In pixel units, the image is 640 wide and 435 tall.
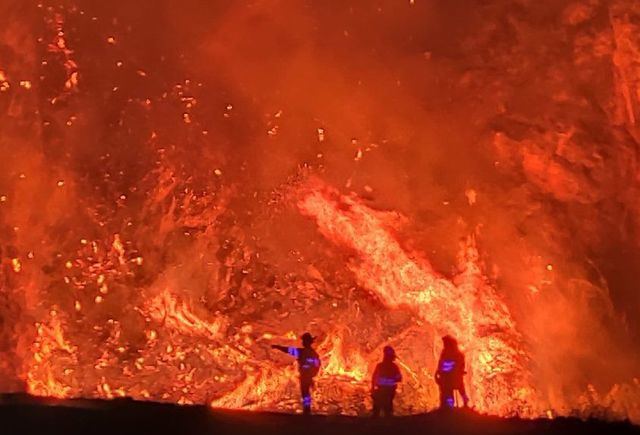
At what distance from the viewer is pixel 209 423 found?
3.87 metres

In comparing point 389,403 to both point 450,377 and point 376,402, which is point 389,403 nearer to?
point 376,402

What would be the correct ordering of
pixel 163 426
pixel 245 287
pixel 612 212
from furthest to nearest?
pixel 245 287, pixel 612 212, pixel 163 426

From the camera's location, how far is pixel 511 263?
15.8 feet

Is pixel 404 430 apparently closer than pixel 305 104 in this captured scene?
Yes

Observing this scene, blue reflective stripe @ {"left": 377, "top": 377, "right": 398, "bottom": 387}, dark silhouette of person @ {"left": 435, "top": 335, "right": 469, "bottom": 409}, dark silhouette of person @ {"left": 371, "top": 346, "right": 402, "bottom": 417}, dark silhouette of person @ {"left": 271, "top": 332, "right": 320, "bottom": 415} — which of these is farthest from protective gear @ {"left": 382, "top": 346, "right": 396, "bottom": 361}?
dark silhouette of person @ {"left": 271, "top": 332, "right": 320, "bottom": 415}

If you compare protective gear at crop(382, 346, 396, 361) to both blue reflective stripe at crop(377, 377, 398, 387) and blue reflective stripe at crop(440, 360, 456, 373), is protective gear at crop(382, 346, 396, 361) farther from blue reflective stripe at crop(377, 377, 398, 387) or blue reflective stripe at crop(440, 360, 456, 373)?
blue reflective stripe at crop(440, 360, 456, 373)

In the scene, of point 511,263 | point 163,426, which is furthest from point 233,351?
point 511,263

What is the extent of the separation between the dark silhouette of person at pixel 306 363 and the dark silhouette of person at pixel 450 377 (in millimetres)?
746

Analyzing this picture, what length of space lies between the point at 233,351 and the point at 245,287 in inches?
16.2

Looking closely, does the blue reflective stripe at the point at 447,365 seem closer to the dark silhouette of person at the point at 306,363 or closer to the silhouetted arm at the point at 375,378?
the silhouetted arm at the point at 375,378

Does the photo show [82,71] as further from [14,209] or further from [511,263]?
[511,263]

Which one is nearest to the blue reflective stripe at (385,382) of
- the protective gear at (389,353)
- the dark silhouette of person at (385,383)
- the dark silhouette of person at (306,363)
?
the dark silhouette of person at (385,383)

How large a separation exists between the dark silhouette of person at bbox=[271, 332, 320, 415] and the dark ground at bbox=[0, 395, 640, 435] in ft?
1.94

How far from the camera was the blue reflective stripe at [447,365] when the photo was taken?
4684 millimetres
